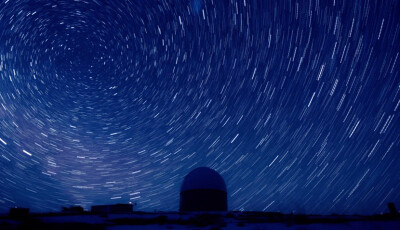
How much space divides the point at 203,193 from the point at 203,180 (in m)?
1.63

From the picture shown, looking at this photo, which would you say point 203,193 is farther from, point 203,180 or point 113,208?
point 113,208

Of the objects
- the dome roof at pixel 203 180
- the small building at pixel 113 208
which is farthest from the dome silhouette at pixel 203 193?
the small building at pixel 113 208

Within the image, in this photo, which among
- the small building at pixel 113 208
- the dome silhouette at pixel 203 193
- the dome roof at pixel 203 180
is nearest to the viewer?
the dome silhouette at pixel 203 193

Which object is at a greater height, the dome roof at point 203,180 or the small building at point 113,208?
the dome roof at point 203,180

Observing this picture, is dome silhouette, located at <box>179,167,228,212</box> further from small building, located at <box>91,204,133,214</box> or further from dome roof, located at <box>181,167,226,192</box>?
small building, located at <box>91,204,133,214</box>

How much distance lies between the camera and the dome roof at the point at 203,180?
2073cm

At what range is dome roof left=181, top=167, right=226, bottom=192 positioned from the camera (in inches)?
816

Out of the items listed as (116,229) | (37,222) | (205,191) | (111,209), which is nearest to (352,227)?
(116,229)

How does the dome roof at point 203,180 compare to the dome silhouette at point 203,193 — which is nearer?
the dome silhouette at point 203,193

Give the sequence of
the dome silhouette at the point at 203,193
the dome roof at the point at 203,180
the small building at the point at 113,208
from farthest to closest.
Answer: the small building at the point at 113,208
the dome roof at the point at 203,180
the dome silhouette at the point at 203,193

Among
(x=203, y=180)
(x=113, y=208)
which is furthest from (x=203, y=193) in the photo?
(x=113, y=208)

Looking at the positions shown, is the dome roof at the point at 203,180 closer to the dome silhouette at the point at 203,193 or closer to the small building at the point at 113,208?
the dome silhouette at the point at 203,193

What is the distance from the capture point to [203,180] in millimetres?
21250

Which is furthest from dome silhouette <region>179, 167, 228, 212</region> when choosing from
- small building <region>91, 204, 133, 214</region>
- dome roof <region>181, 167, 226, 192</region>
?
small building <region>91, 204, 133, 214</region>
